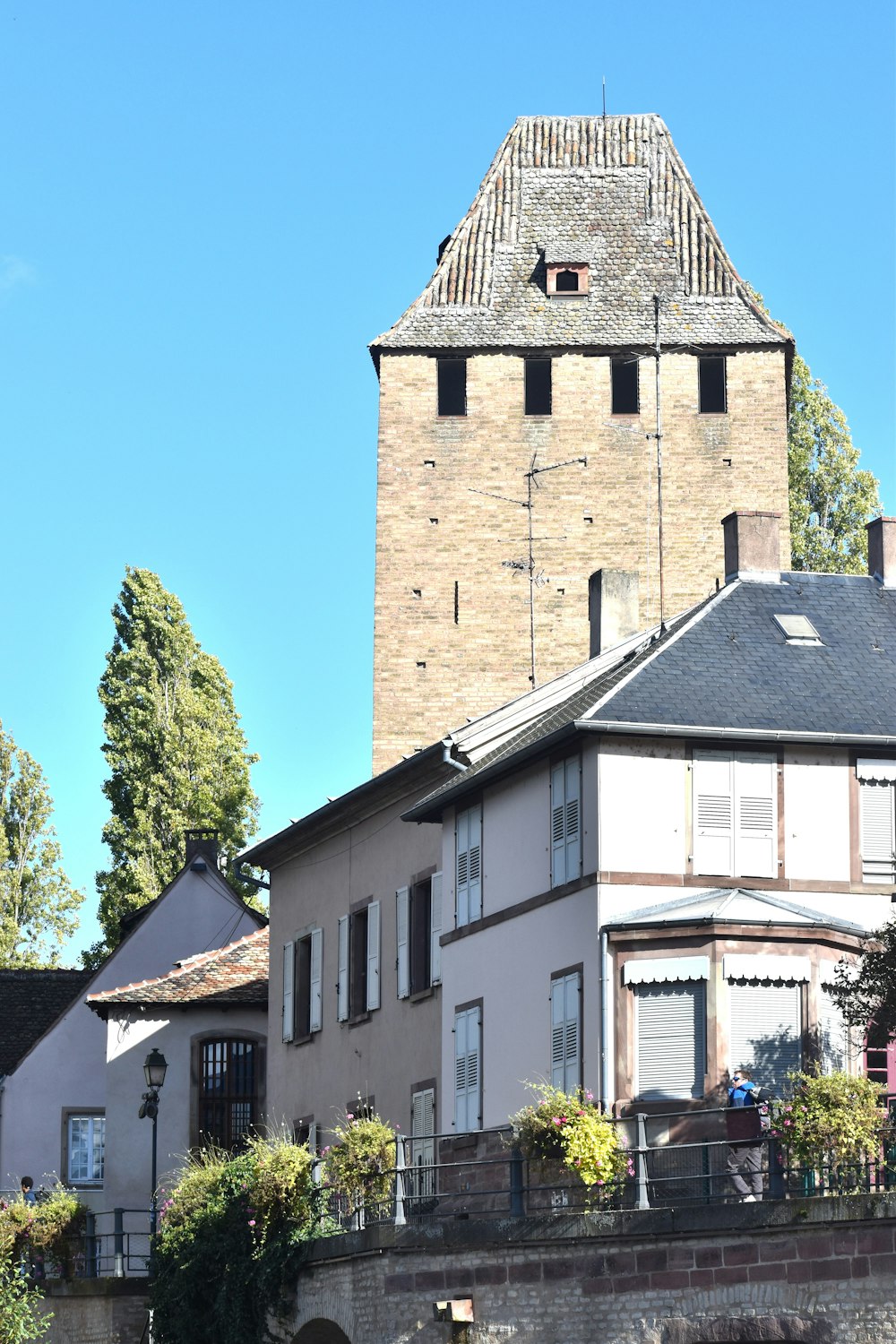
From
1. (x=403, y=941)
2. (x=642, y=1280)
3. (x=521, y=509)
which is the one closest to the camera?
(x=642, y=1280)

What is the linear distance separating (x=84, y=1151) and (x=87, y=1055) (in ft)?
5.11

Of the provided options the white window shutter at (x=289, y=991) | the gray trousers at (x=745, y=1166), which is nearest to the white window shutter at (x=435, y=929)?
the white window shutter at (x=289, y=991)

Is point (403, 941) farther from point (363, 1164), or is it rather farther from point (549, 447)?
point (549, 447)

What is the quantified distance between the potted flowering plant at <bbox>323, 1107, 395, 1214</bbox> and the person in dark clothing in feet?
12.6

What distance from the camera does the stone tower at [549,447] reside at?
170 ft

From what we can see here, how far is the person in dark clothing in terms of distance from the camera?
21.3 meters

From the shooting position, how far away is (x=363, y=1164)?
25.8 meters

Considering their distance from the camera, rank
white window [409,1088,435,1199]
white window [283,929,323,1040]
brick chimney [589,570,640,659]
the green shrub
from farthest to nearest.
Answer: white window [283,929,323,1040], brick chimney [589,570,640,659], the green shrub, white window [409,1088,435,1199]

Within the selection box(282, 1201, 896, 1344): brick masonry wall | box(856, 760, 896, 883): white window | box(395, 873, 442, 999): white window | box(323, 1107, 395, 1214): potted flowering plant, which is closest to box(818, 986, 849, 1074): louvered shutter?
box(856, 760, 896, 883): white window

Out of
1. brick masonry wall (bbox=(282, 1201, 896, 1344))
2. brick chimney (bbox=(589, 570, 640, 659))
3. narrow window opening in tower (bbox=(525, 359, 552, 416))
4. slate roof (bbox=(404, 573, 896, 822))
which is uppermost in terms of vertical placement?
narrow window opening in tower (bbox=(525, 359, 552, 416))

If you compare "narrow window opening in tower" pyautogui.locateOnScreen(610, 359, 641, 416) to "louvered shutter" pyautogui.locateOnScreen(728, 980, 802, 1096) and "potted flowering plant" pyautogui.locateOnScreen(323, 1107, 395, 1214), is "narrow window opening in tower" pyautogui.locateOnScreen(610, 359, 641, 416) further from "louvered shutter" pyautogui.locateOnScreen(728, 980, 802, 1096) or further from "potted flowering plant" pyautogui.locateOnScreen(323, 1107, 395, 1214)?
"potted flowering plant" pyautogui.locateOnScreen(323, 1107, 395, 1214)

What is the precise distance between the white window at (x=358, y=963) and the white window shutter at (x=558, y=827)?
6.66 m

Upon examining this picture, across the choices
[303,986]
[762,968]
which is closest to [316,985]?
[303,986]

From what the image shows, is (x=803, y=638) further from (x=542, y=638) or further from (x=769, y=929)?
(x=542, y=638)
